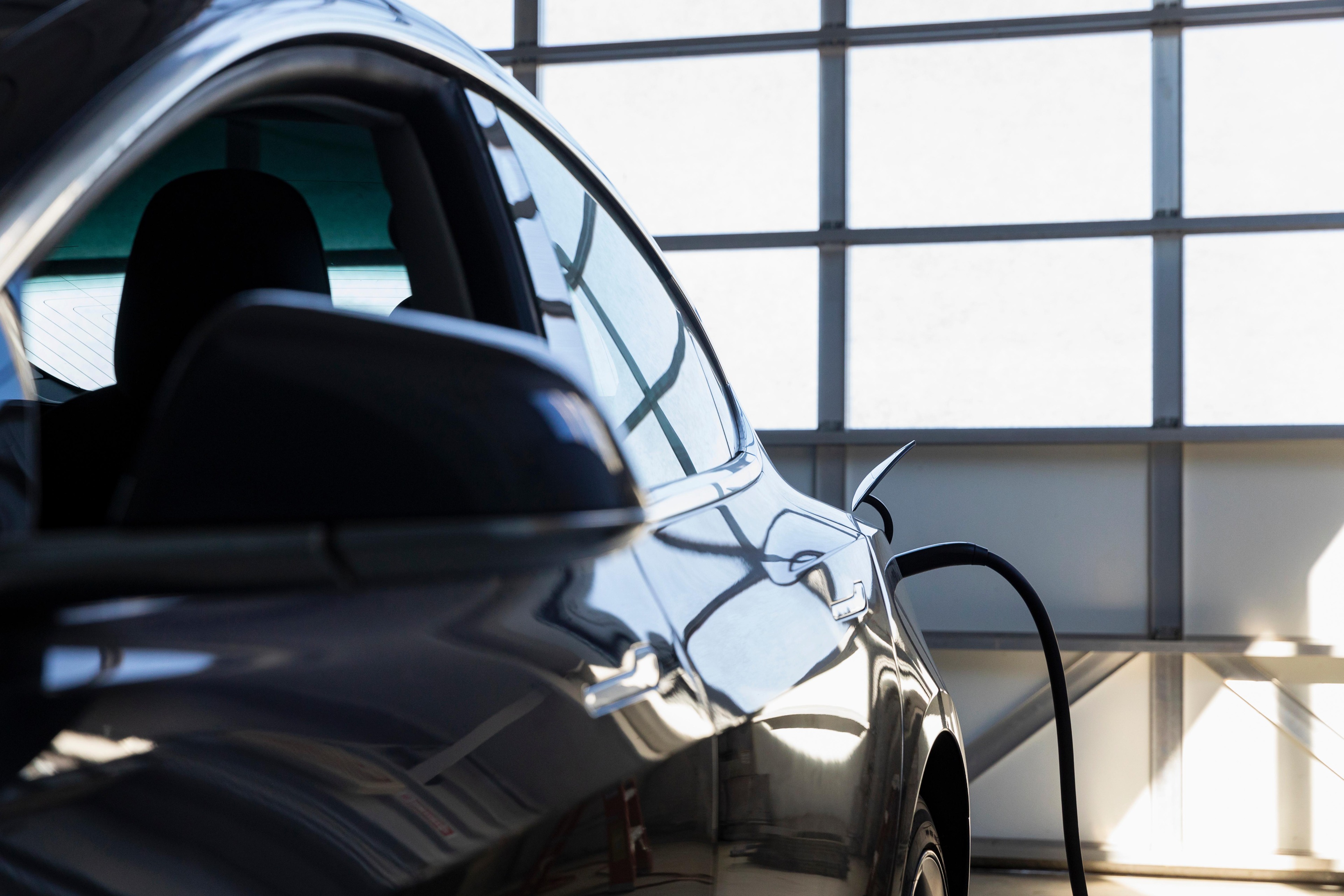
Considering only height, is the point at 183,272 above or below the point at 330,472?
above

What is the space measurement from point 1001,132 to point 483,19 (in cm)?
289

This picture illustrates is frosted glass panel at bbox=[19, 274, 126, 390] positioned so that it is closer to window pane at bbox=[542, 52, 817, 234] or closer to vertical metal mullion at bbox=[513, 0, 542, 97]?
window pane at bbox=[542, 52, 817, 234]

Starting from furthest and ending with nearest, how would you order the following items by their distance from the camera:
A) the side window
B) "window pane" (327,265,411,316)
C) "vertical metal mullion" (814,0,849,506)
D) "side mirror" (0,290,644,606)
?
"vertical metal mullion" (814,0,849,506)
"window pane" (327,265,411,316)
the side window
"side mirror" (0,290,644,606)

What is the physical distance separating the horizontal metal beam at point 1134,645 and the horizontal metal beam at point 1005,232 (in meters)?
1.96

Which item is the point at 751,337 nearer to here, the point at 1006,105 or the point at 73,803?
the point at 1006,105

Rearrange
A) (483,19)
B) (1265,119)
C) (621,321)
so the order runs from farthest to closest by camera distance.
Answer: (483,19) → (1265,119) → (621,321)

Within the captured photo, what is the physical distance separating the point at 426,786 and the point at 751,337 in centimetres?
→ 539

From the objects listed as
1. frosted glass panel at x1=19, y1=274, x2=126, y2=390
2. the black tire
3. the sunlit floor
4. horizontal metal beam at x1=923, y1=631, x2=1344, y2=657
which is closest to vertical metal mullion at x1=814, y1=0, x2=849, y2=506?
horizontal metal beam at x1=923, y1=631, x2=1344, y2=657

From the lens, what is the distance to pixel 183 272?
0.98 m

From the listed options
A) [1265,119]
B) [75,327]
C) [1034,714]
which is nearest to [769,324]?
[1034,714]

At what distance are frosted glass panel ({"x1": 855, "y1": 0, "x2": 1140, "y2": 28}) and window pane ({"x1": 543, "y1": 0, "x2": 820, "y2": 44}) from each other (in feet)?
0.85

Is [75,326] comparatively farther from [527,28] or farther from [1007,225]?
[527,28]

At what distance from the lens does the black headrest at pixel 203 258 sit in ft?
3.14

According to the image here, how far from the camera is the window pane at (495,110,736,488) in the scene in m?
0.96
